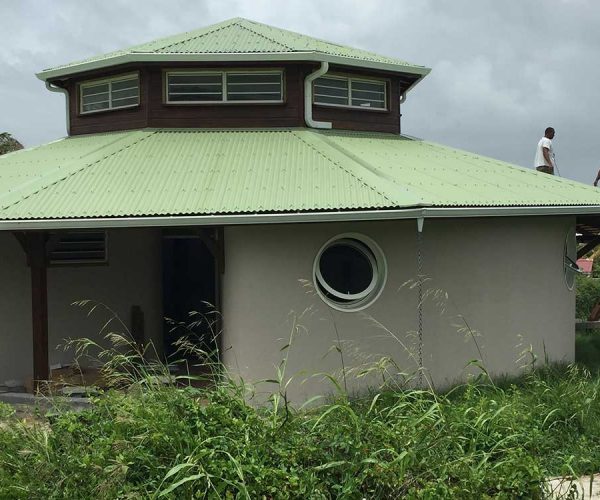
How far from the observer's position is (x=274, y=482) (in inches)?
181

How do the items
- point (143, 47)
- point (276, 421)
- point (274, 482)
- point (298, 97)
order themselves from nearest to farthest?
point (274, 482), point (276, 421), point (298, 97), point (143, 47)

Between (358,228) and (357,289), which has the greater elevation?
(358,228)

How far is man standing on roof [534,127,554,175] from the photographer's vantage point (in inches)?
549

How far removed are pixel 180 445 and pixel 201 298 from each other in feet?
25.0

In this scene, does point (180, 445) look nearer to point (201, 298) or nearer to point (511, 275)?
point (511, 275)

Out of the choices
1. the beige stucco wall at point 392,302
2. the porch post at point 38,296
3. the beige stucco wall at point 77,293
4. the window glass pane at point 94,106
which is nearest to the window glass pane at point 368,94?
the beige stucco wall at point 392,302

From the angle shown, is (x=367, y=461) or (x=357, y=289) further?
(x=357, y=289)

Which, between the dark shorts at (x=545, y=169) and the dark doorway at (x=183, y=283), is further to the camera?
the dark shorts at (x=545, y=169)

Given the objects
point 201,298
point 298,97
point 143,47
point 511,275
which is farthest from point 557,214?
Answer: point 143,47

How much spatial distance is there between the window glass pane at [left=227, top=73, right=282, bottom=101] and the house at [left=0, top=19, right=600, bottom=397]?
22mm

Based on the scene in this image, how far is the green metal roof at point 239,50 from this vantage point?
11414mm

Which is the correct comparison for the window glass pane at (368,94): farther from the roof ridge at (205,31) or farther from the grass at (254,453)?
the grass at (254,453)

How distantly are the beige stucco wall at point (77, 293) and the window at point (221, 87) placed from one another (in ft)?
7.44

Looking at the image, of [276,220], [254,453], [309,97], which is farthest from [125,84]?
[254,453]
